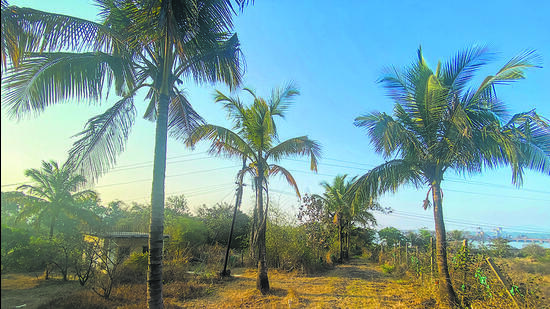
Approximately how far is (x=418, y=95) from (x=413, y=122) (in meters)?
0.71

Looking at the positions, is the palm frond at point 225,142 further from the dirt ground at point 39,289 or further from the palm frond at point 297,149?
the dirt ground at point 39,289

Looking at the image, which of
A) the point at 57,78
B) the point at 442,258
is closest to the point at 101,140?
the point at 57,78

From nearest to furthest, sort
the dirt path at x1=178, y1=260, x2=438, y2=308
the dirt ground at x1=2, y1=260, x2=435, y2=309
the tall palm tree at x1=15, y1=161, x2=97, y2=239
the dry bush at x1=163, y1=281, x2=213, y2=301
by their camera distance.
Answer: the dirt ground at x1=2, y1=260, x2=435, y2=309 < the dirt path at x1=178, y1=260, x2=438, y2=308 < the dry bush at x1=163, y1=281, x2=213, y2=301 < the tall palm tree at x1=15, y1=161, x2=97, y2=239

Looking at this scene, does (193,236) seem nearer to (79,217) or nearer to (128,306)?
(79,217)

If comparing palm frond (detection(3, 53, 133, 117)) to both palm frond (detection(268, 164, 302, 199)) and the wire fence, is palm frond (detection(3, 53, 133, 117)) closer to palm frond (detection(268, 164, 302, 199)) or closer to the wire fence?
palm frond (detection(268, 164, 302, 199))

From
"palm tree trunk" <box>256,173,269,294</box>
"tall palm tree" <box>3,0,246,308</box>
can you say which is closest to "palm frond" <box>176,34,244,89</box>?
"tall palm tree" <box>3,0,246,308</box>

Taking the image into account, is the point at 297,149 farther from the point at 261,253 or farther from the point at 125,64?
the point at 125,64

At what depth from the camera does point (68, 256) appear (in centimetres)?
812

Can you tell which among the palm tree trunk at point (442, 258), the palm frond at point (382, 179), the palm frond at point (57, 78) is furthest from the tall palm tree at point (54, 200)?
the palm tree trunk at point (442, 258)

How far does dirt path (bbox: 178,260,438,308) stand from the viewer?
250 inches

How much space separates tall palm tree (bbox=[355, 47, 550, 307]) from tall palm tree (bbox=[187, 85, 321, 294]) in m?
2.29

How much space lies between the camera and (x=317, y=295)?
7.35m

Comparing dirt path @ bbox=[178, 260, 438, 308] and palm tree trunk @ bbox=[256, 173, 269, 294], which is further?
palm tree trunk @ bbox=[256, 173, 269, 294]

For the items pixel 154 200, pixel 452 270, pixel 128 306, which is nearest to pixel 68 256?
pixel 128 306
